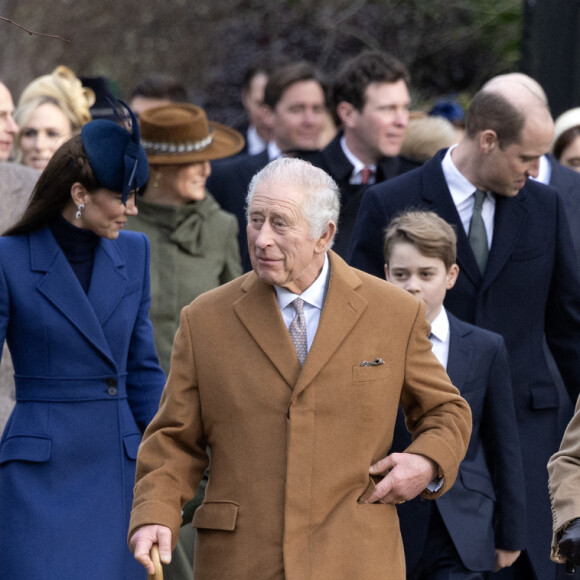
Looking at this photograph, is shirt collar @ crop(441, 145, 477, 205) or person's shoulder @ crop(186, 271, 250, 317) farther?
shirt collar @ crop(441, 145, 477, 205)

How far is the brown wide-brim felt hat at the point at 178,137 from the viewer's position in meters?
7.48

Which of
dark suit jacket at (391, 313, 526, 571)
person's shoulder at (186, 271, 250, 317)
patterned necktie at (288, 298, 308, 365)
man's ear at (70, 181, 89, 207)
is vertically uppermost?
man's ear at (70, 181, 89, 207)

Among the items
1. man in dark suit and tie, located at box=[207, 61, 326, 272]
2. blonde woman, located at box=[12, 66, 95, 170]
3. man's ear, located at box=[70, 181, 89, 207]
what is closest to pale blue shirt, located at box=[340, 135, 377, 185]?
man in dark suit and tie, located at box=[207, 61, 326, 272]

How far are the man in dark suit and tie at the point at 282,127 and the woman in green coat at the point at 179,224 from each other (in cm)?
130

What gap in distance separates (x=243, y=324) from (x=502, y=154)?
2246mm

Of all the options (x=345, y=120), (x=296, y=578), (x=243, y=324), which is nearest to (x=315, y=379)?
(x=243, y=324)

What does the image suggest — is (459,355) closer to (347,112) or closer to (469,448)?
(469,448)

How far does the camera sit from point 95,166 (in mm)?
5391

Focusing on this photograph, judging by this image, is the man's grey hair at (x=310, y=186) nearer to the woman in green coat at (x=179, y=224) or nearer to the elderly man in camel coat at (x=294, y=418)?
the elderly man in camel coat at (x=294, y=418)

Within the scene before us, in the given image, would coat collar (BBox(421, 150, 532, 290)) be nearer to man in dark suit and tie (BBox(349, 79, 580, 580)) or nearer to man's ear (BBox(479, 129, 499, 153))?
man in dark suit and tie (BBox(349, 79, 580, 580))

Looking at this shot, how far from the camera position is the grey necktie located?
627 cm

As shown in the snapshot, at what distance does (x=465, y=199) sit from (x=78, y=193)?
5.98ft

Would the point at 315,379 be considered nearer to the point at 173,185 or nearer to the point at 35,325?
the point at 35,325

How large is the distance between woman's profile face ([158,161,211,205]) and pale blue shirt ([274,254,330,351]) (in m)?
3.07
